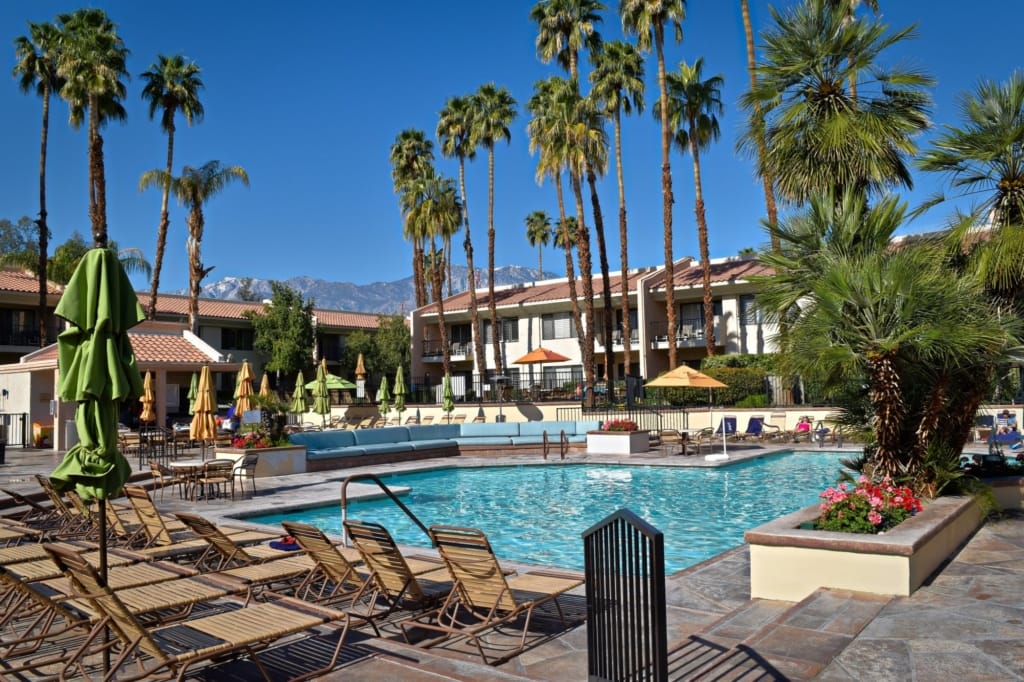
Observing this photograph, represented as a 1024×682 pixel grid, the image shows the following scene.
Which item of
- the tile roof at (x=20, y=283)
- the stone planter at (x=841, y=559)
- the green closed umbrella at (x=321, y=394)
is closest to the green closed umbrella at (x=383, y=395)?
the green closed umbrella at (x=321, y=394)

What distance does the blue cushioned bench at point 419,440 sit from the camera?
2092cm

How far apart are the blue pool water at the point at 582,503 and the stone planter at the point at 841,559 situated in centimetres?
220

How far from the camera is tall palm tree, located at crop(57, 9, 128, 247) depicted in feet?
112

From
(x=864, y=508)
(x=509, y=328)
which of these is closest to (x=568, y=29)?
(x=509, y=328)

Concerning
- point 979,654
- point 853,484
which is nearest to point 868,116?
point 853,484

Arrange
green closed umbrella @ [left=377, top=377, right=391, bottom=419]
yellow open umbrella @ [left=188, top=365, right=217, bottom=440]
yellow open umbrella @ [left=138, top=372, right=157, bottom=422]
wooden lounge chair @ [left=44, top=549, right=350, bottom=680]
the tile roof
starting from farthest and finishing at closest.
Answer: the tile roof, green closed umbrella @ [left=377, top=377, right=391, bottom=419], yellow open umbrella @ [left=138, top=372, right=157, bottom=422], yellow open umbrella @ [left=188, top=365, right=217, bottom=440], wooden lounge chair @ [left=44, top=549, right=350, bottom=680]

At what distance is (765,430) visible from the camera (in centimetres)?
2756

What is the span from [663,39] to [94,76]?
951 inches

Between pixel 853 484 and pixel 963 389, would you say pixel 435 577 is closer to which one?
pixel 853 484

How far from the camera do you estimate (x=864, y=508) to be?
757 cm

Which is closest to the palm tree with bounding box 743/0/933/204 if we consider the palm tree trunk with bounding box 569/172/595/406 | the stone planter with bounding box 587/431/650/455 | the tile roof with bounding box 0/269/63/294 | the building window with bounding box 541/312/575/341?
the stone planter with bounding box 587/431/650/455

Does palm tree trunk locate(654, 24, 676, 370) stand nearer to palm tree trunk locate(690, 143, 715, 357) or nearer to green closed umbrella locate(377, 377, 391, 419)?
palm tree trunk locate(690, 143, 715, 357)

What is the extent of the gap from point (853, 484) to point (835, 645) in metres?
3.91

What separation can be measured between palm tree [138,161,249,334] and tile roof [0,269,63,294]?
917 centimetres
